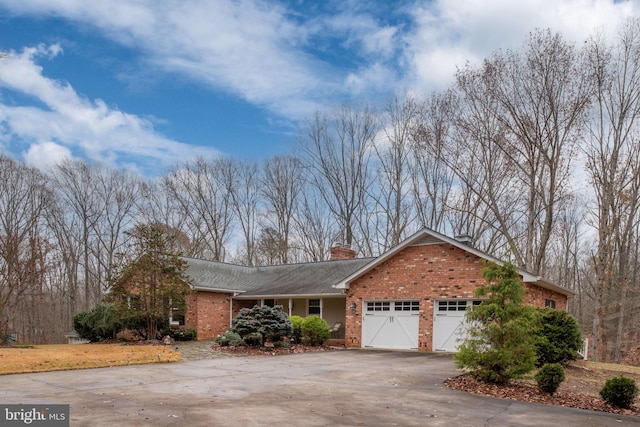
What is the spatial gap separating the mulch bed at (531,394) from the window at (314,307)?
13641mm

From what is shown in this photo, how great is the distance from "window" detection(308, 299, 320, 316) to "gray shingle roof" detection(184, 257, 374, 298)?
0.90 m

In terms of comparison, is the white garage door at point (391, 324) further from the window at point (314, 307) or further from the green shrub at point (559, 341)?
the green shrub at point (559, 341)

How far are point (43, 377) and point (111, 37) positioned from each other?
38.4 feet

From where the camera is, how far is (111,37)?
17.8 meters

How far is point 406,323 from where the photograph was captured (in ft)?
67.3

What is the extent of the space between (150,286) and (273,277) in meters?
8.68

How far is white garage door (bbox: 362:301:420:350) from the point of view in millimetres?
20344

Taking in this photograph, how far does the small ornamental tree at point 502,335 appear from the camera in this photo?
11164mm

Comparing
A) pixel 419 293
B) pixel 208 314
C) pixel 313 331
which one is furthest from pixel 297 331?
pixel 208 314

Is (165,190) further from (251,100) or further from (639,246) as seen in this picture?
(639,246)

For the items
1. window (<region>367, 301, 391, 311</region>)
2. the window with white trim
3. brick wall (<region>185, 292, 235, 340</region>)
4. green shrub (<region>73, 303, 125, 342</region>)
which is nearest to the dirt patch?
window (<region>367, 301, 391, 311</region>)

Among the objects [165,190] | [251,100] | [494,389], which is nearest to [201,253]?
[165,190]

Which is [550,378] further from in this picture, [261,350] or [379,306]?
[379,306]

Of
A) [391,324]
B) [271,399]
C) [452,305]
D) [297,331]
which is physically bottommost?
[297,331]
